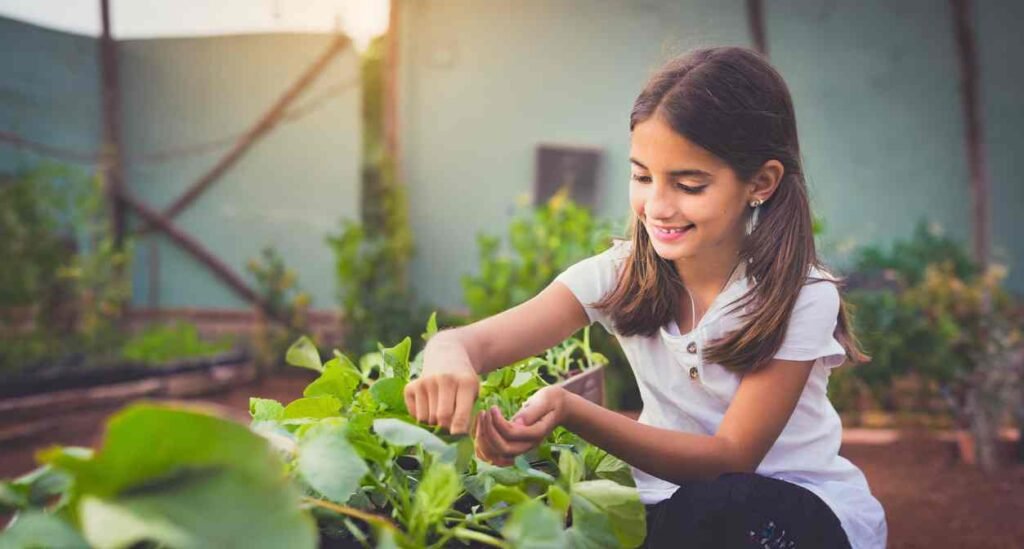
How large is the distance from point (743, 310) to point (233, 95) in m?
5.50

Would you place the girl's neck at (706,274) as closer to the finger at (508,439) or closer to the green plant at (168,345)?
the finger at (508,439)

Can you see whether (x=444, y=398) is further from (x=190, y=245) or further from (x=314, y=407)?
(x=190, y=245)

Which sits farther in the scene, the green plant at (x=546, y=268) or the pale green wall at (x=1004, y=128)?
the pale green wall at (x=1004, y=128)

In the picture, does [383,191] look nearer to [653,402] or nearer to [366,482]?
[653,402]

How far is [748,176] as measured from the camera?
4.91ft

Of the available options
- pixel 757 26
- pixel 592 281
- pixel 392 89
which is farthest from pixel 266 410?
pixel 392 89

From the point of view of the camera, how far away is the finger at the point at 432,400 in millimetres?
1000

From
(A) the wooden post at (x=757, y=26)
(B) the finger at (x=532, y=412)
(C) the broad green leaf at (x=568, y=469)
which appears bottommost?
(C) the broad green leaf at (x=568, y=469)

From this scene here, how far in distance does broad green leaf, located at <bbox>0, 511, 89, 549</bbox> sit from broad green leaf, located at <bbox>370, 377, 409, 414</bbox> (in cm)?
41

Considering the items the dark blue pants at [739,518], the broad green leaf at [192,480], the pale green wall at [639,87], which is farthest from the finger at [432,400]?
the pale green wall at [639,87]

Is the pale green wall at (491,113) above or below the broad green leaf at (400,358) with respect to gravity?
above

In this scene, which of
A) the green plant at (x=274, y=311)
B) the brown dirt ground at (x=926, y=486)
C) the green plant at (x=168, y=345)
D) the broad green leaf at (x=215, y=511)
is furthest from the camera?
the green plant at (x=274, y=311)

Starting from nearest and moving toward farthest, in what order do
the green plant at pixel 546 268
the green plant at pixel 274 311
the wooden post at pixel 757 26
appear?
the green plant at pixel 546 268 → the wooden post at pixel 757 26 → the green plant at pixel 274 311

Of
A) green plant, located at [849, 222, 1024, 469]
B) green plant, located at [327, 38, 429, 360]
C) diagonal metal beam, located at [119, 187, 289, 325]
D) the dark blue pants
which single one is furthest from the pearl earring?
diagonal metal beam, located at [119, 187, 289, 325]
